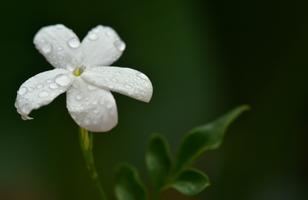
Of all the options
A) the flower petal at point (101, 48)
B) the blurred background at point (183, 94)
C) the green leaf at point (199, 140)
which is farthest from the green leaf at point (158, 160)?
the blurred background at point (183, 94)

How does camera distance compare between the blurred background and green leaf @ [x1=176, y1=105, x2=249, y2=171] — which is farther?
the blurred background

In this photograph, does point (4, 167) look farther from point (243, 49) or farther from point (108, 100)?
point (108, 100)

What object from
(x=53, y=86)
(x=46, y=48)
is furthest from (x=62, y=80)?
(x=46, y=48)

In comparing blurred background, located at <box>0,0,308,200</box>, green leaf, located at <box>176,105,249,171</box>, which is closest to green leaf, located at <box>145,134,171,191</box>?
green leaf, located at <box>176,105,249,171</box>

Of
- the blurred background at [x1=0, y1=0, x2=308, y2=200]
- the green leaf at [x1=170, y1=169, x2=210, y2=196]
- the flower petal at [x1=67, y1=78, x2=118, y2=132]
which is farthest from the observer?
the blurred background at [x1=0, y1=0, x2=308, y2=200]

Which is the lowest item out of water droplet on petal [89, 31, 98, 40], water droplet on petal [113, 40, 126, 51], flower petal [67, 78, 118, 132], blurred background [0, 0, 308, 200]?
flower petal [67, 78, 118, 132]

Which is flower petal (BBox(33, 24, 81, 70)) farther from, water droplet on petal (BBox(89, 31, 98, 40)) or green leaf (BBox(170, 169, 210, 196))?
green leaf (BBox(170, 169, 210, 196))
